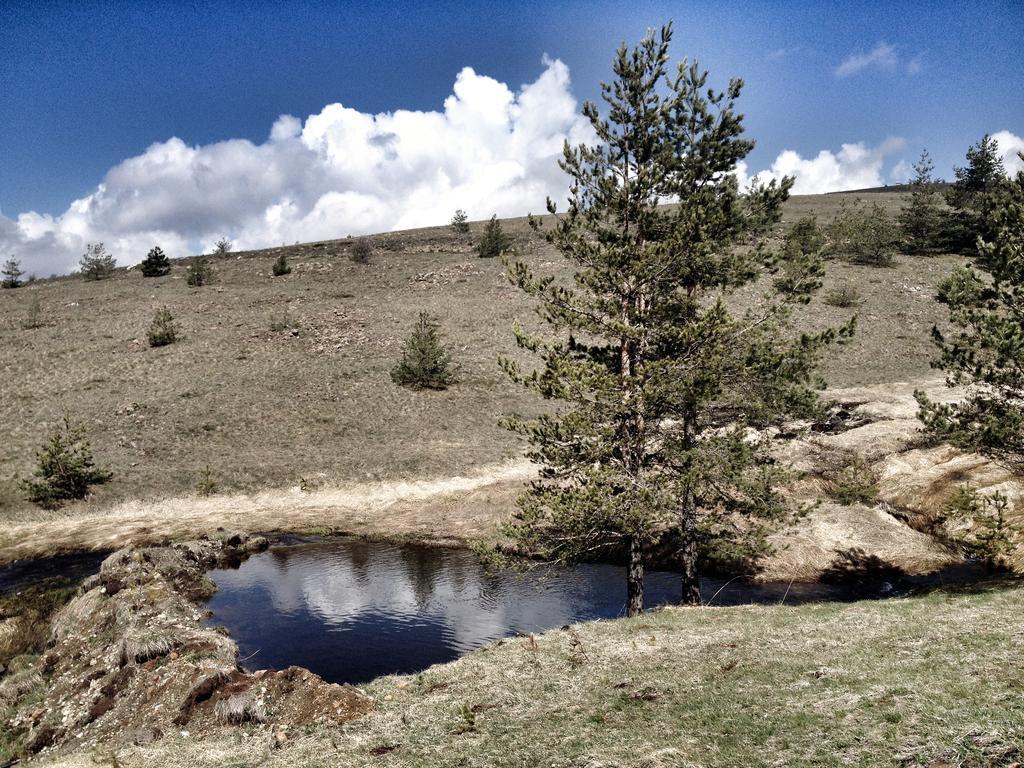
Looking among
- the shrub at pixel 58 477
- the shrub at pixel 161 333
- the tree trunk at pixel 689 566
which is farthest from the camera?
the shrub at pixel 161 333

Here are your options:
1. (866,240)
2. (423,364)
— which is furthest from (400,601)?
(866,240)

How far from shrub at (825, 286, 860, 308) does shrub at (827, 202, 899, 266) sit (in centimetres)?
1122

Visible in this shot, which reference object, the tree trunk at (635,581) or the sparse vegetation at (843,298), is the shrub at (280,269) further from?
the tree trunk at (635,581)

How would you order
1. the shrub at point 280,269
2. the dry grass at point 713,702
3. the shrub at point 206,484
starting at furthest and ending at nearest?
the shrub at point 280,269 → the shrub at point 206,484 → the dry grass at point 713,702

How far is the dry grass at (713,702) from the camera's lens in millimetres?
7902

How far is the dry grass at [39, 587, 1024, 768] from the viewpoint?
790 cm

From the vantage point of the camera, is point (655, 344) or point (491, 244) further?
point (491, 244)

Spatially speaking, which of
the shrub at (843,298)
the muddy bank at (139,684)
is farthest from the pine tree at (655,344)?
the shrub at (843,298)

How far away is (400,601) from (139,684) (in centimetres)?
974

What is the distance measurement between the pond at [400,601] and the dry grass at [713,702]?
17.7 ft

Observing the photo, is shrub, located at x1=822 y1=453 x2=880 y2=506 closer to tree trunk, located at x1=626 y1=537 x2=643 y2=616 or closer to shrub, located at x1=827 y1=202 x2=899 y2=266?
tree trunk, located at x1=626 y1=537 x2=643 y2=616

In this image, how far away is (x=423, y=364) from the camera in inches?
1831

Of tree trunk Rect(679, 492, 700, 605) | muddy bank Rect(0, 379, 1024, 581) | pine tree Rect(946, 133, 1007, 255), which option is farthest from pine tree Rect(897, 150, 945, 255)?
tree trunk Rect(679, 492, 700, 605)

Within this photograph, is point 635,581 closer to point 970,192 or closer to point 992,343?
point 992,343
